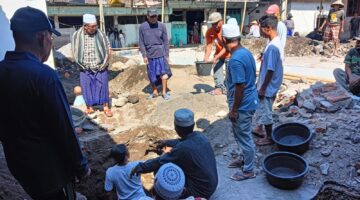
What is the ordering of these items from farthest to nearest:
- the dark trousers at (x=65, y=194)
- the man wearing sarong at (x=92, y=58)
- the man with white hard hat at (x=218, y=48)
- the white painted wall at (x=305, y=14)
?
the white painted wall at (x=305, y=14)
the man with white hard hat at (x=218, y=48)
the man wearing sarong at (x=92, y=58)
the dark trousers at (x=65, y=194)

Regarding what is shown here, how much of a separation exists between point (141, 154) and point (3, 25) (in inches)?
155

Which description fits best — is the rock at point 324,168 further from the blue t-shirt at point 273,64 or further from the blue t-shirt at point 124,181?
the blue t-shirt at point 124,181

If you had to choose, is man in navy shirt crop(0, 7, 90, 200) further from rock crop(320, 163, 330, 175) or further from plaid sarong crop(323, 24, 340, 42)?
plaid sarong crop(323, 24, 340, 42)

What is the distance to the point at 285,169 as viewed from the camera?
3902mm

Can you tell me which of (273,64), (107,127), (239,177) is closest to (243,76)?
(273,64)

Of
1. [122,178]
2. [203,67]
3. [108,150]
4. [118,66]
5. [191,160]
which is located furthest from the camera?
[118,66]

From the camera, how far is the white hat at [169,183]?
2.71 m

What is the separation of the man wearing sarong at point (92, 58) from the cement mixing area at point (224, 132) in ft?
1.60

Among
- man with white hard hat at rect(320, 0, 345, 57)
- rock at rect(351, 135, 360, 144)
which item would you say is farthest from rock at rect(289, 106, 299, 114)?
man with white hard hat at rect(320, 0, 345, 57)

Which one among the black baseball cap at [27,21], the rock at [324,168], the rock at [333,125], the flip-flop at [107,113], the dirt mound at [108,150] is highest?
the black baseball cap at [27,21]

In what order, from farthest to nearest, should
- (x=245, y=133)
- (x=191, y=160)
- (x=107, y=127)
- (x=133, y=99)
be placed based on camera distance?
(x=133, y=99) < (x=107, y=127) < (x=245, y=133) < (x=191, y=160)

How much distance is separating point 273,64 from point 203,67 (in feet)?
14.0

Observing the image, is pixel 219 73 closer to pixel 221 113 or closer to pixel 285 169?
pixel 221 113

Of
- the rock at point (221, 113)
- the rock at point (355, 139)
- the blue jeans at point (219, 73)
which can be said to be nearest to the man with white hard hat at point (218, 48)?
the blue jeans at point (219, 73)
